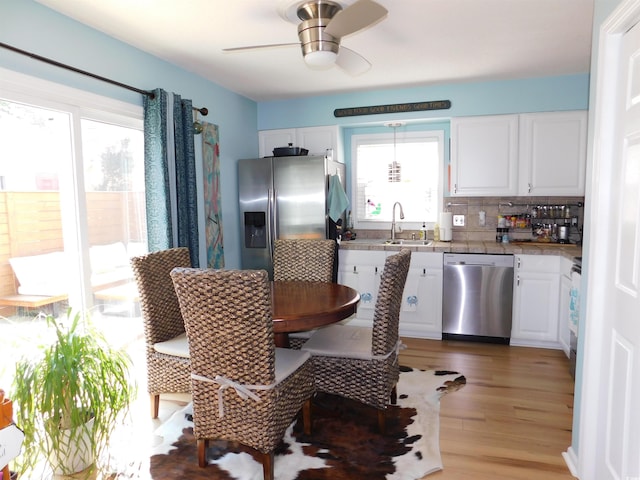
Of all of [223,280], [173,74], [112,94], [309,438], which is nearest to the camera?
[223,280]

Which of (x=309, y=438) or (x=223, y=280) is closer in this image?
(x=223, y=280)

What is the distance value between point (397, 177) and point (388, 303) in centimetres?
251

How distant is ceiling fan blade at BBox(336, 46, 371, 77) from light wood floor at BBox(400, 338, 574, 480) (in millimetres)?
2200

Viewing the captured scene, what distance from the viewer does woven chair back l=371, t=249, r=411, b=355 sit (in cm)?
224

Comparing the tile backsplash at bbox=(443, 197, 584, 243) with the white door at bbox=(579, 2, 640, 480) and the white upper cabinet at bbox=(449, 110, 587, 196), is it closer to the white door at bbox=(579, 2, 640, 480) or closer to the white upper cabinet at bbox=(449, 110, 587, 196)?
the white upper cabinet at bbox=(449, 110, 587, 196)

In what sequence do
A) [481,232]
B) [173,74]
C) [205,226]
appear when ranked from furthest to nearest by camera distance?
[481,232]
[205,226]
[173,74]

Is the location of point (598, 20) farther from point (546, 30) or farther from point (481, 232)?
point (481, 232)

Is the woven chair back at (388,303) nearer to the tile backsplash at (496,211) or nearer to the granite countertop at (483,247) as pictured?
the granite countertop at (483,247)

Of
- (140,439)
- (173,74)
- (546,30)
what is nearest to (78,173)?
(173,74)

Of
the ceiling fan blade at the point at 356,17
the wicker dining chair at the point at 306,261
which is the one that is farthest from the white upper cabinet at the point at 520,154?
the ceiling fan blade at the point at 356,17

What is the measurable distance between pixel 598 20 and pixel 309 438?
2526mm

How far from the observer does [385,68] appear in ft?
11.6

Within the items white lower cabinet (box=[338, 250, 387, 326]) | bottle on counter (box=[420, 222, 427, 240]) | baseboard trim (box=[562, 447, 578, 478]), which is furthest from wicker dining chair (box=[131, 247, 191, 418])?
bottle on counter (box=[420, 222, 427, 240])

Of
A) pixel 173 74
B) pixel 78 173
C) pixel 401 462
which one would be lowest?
pixel 401 462
